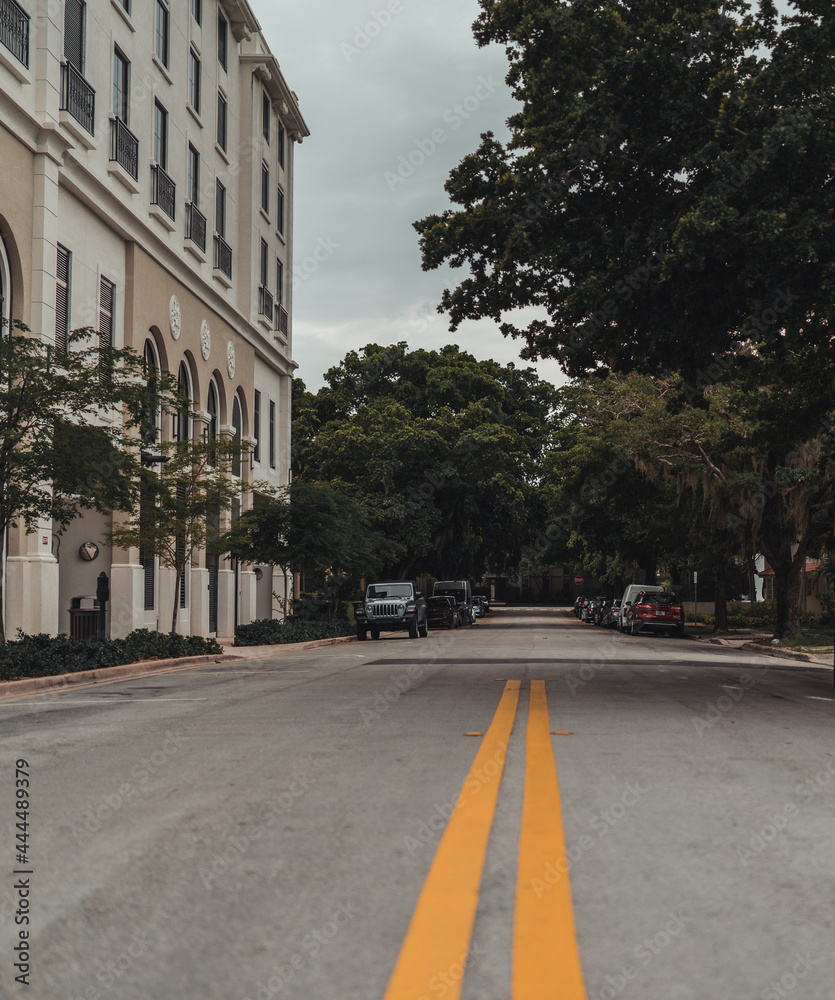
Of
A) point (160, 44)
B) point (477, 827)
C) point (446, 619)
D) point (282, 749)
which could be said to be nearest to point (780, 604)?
point (446, 619)

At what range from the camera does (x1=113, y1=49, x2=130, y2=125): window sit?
2561cm

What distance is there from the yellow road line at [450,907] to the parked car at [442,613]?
3869 centimetres

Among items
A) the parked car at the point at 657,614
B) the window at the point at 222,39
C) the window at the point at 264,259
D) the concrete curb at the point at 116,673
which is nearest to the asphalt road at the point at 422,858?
the concrete curb at the point at 116,673

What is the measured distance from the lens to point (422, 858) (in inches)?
188

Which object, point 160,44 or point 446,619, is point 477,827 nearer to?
point 160,44

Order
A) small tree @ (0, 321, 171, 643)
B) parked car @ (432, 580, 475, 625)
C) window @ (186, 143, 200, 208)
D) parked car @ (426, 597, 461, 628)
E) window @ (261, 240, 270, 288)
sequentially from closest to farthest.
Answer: small tree @ (0, 321, 171, 643), window @ (186, 143, 200, 208), window @ (261, 240, 270, 288), parked car @ (426, 597, 461, 628), parked car @ (432, 580, 475, 625)

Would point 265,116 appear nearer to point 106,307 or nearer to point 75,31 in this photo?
point 75,31

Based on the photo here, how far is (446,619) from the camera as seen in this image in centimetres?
4525

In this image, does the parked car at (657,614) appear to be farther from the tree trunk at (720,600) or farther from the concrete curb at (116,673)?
the concrete curb at (116,673)

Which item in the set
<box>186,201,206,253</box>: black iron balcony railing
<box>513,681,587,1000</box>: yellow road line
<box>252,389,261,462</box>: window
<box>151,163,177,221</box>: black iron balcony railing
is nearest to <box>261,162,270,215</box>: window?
<box>252,389,261,462</box>: window

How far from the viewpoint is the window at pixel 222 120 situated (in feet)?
113

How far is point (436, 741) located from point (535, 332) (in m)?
9.77

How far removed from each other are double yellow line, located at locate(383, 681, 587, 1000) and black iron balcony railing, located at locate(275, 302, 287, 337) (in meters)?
36.1

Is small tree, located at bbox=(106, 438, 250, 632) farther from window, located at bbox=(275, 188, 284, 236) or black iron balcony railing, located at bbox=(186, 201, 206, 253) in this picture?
window, located at bbox=(275, 188, 284, 236)
